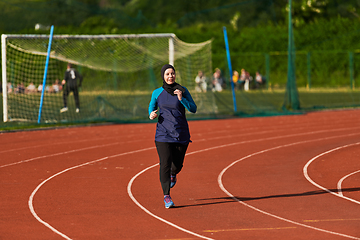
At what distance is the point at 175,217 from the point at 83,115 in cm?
1508

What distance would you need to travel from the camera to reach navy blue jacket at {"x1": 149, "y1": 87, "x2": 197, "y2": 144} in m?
7.59

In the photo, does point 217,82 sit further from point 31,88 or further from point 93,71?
point 31,88

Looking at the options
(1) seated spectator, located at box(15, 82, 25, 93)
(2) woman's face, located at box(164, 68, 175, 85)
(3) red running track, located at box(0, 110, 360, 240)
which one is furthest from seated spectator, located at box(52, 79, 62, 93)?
(2) woman's face, located at box(164, 68, 175, 85)

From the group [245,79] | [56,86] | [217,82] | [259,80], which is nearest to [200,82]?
[56,86]

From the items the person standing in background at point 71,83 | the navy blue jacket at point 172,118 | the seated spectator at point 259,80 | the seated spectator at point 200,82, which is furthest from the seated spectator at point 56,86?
the navy blue jacket at point 172,118

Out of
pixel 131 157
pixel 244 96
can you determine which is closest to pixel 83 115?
pixel 131 157

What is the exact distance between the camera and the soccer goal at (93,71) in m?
20.8

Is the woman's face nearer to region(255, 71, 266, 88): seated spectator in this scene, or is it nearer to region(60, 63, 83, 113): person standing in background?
region(60, 63, 83, 113): person standing in background

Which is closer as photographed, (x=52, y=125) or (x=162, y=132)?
(x=162, y=132)

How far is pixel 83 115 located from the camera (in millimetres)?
21766

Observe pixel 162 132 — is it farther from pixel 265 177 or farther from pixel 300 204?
pixel 265 177

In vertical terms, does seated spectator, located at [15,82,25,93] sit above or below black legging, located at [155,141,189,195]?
above

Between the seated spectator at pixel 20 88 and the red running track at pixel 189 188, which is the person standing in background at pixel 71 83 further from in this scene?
the red running track at pixel 189 188

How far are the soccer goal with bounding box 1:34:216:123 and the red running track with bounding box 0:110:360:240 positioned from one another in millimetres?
4984
